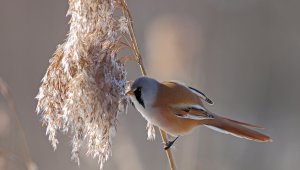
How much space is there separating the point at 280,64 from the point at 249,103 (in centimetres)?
91

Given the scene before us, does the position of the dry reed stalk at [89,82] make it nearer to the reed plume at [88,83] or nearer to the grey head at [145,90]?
the reed plume at [88,83]

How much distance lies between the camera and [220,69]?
7.20m

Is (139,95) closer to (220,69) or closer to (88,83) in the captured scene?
(88,83)

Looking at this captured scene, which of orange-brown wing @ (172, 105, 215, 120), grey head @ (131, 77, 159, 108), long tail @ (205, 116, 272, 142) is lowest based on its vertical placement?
long tail @ (205, 116, 272, 142)

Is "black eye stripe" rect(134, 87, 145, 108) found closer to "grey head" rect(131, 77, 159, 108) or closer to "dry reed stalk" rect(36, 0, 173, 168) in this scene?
"grey head" rect(131, 77, 159, 108)

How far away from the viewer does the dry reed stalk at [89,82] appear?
1821 mm

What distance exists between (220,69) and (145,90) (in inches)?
203

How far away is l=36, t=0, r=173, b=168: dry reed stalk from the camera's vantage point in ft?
5.98

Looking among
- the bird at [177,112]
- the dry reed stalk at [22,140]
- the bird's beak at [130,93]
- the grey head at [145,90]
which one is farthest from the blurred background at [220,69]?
the dry reed stalk at [22,140]

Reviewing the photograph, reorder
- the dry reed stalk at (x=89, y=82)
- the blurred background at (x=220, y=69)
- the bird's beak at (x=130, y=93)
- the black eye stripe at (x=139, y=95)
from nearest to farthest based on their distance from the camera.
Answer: the dry reed stalk at (x=89, y=82)
the bird's beak at (x=130, y=93)
the black eye stripe at (x=139, y=95)
the blurred background at (x=220, y=69)

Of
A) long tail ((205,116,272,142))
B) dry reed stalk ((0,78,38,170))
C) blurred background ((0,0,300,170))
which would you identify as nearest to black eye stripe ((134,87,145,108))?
long tail ((205,116,272,142))

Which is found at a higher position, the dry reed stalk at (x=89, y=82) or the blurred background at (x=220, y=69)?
the dry reed stalk at (x=89, y=82)

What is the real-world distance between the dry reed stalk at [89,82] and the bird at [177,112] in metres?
0.30

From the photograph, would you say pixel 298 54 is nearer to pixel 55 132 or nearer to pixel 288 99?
pixel 288 99
